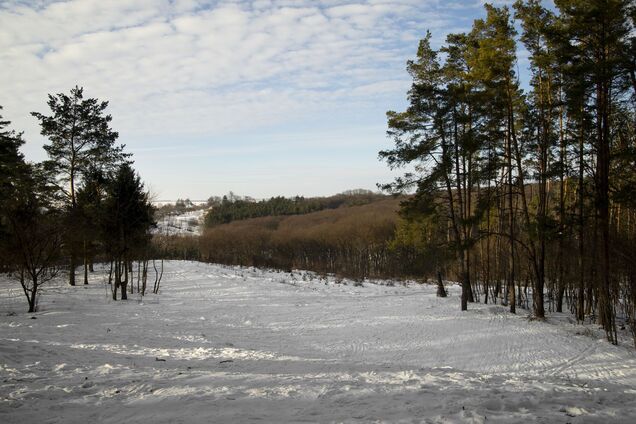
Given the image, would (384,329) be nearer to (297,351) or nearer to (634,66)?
(297,351)

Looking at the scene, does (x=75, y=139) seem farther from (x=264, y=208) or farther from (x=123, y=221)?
(x=264, y=208)

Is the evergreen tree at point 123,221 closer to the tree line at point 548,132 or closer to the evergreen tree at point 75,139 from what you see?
the evergreen tree at point 75,139

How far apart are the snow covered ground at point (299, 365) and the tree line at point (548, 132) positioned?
239cm

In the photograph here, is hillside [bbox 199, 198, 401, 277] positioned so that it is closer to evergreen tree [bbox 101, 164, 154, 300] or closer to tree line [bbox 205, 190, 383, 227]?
tree line [bbox 205, 190, 383, 227]

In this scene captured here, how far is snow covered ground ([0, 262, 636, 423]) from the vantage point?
184 inches

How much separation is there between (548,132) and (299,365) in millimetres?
12983

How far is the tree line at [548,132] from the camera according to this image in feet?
36.3

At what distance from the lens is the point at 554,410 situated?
15.4 feet

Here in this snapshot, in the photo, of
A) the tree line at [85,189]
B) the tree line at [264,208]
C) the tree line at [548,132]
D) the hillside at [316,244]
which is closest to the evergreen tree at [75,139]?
the tree line at [85,189]

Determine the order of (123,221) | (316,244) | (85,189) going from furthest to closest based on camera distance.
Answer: (316,244) < (85,189) < (123,221)

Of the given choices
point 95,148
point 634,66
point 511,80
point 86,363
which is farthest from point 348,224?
point 86,363

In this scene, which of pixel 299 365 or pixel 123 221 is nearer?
pixel 299 365

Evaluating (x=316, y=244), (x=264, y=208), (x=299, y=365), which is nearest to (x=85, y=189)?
(x=299, y=365)

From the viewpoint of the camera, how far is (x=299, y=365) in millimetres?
7375
